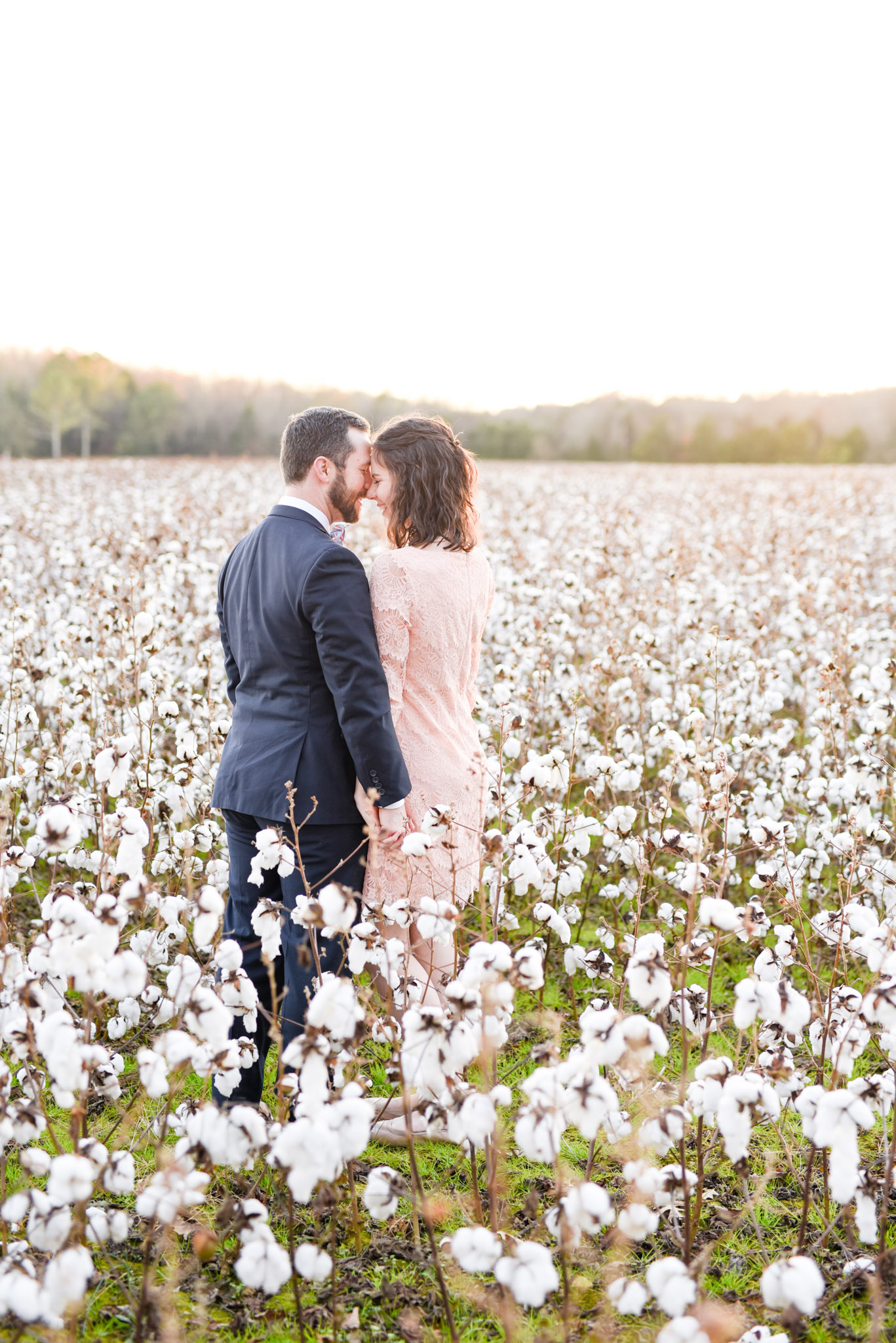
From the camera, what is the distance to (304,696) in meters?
2.93

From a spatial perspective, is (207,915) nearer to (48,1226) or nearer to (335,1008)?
(335,1008)

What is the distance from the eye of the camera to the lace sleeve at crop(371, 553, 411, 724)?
295cm

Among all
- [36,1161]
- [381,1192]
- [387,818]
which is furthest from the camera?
[387,818]

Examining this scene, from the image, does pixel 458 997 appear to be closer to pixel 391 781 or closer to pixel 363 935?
pixel 363 935

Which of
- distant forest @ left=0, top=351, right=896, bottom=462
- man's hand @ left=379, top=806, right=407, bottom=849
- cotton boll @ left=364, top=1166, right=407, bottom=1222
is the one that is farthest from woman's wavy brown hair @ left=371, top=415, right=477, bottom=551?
distant forest @ left=0, top=351, right=896, bottom=462

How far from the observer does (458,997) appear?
2006 millimetres

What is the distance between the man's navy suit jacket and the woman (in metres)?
0.14

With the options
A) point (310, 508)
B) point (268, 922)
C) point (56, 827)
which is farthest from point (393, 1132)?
point (310, 508)

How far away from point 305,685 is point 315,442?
0.78 metres

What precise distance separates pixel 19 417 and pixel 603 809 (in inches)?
1825

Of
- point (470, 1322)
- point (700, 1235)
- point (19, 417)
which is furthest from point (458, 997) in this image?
point (19, 417)

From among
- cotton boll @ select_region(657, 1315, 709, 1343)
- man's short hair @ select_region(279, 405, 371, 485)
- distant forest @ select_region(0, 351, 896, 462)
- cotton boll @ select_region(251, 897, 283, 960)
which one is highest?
distant forest @ select_region(0, 351, 896, 462)

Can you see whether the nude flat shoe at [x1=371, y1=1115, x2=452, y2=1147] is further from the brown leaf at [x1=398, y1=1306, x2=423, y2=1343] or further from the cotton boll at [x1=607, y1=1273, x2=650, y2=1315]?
the cotton boll at [x1=607, y1=1273, x2=650, y2=1315]

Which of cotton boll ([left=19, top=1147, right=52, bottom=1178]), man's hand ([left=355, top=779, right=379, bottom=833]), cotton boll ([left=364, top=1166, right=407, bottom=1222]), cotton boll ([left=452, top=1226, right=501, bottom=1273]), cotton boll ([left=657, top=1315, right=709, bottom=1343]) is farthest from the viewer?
man's hand ([left=355, top=779, right=379, bottom=833])
